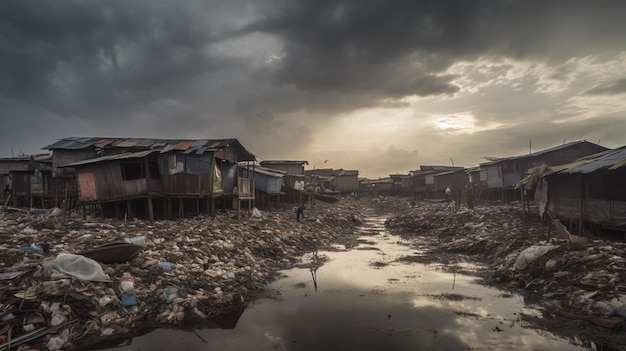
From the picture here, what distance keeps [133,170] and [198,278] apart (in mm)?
10064

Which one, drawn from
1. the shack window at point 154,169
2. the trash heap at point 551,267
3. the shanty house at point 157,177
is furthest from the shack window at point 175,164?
the trash heap at point 551,267

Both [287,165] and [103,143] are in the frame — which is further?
[287,165]

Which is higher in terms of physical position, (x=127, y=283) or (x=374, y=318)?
(x=127, y=283)

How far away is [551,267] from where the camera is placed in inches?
313

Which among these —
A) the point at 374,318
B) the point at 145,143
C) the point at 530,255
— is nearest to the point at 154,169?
the point at 145,143

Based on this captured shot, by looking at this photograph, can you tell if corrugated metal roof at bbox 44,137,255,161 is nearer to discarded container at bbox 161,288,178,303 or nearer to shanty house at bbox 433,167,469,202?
discarded container at bbox 161,288,178,303

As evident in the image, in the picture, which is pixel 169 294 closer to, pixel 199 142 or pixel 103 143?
pixel 199 142

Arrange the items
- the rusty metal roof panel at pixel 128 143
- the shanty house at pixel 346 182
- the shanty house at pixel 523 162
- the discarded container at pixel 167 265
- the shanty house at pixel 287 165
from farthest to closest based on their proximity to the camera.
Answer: the shanty house at pixel 346 182
the shanty house at pixel 287 165
the shanty house at pixel 523 162
the rusty metal roof panel at pixel 128 143
the discarded container at pixel 167 265

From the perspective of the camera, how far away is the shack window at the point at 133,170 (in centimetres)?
Answer: 1516

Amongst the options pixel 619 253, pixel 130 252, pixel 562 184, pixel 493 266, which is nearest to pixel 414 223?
pixel 562 184

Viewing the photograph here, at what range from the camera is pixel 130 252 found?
7629 millimetres

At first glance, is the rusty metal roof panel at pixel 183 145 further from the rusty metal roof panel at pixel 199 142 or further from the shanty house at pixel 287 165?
the shanty house at pixel 287 165

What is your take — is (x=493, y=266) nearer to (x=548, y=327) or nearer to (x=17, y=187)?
(x=548, y=327)

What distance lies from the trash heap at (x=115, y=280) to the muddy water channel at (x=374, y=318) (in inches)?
27.1
